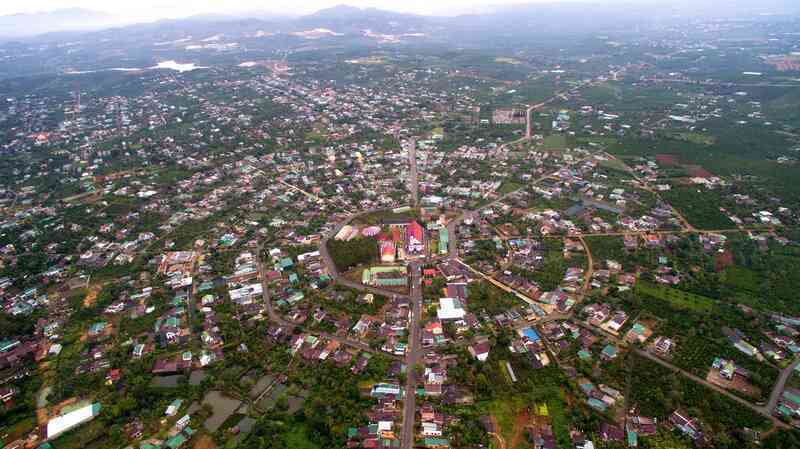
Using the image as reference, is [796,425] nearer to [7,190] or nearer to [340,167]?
[340,167]

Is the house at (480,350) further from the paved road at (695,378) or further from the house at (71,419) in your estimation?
the house at (71,419)

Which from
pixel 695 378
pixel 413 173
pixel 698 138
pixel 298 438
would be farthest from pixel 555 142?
pixel 298 438

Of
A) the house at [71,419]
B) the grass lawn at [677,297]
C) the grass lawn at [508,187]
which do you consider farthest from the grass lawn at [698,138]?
the house at [71,419]

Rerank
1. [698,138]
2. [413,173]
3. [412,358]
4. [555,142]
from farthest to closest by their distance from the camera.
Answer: [555,142]
[698,138]
[413,173]
[412,358]

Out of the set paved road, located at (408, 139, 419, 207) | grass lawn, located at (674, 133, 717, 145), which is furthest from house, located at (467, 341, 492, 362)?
grass lawn, located at (674, 133, 717, 145)

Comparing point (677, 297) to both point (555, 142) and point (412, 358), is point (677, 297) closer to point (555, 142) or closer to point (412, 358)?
point (412, 358)

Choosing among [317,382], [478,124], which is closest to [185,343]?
[317,382]
